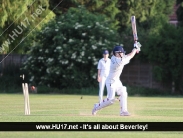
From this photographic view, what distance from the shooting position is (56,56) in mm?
41531

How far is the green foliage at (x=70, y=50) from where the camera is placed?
40.9 meters

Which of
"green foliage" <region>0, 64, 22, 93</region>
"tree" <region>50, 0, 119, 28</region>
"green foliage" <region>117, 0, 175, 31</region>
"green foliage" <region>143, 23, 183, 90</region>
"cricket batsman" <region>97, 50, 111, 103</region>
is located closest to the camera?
"cricket batsman" <region>97, 50, 111, 103</region>

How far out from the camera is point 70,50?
41312 mm

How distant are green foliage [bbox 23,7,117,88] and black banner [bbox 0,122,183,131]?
24037 mm

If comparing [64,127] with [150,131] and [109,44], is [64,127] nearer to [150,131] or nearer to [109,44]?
[150,131]

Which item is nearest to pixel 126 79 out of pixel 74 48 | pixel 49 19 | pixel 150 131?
pixel 74 48

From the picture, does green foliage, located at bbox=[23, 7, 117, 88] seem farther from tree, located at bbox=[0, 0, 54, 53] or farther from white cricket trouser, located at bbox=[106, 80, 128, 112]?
white cricket trouser, located at bbox=[106, 80, 128, 112]

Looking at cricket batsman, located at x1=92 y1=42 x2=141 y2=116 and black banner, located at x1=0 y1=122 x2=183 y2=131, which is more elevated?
cricket batsman, located at x1=92 y1=42 x2=141 y2=116

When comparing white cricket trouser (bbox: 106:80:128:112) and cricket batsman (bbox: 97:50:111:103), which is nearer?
white cricket trouser (bbox: 106:80:128:112)

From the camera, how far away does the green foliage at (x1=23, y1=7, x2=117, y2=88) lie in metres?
40.9

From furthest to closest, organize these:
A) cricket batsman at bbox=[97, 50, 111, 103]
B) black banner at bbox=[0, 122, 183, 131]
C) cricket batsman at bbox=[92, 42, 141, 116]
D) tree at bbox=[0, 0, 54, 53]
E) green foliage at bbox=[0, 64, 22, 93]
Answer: green foliage at bbox=[0, 64, 22, 93], tree at bbox=[0, 0, 54, 53], cricket batsman at bbox=[97, 50, 111, 103], cricket batsman at bbox=[92, 42, 141, 116], black banner at bbox=[0, 122, 183, 131]

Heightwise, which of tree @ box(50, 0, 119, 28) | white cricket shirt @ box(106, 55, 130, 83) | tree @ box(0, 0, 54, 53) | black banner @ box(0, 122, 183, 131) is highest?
tree @ box(50, 0, 119, 28)

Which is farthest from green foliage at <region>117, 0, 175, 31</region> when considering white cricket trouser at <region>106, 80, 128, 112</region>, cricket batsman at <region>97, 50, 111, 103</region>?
white cricket trouser at <region>106, 80, 128, 112</region>

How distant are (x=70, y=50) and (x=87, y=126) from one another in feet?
84.2
